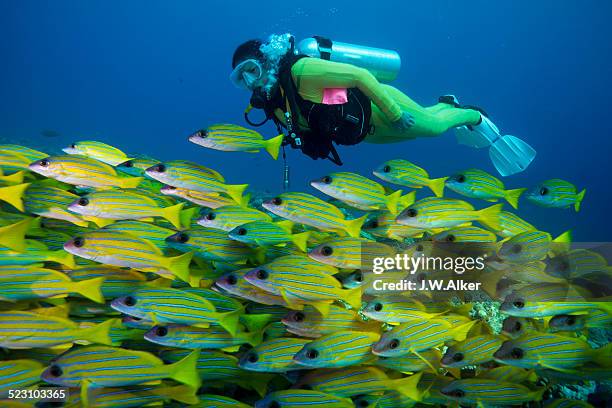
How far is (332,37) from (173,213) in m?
99.2

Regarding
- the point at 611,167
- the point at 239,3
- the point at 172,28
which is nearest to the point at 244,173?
the point at 239,3

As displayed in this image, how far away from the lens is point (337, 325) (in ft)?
Answer: 7.95

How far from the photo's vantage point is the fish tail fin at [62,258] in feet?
7.88

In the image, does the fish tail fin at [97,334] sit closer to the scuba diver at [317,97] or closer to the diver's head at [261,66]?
the scuba diver at [317,97]

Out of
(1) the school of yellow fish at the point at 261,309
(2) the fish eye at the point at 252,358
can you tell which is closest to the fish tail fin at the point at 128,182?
(1) the school of yellow fish at the point at 261,309

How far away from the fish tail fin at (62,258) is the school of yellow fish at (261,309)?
0.06 ft

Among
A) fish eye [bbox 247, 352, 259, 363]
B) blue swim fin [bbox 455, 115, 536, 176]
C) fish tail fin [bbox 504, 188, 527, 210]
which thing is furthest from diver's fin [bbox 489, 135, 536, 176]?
fish eye [bbox 247, 352, 259, 363]

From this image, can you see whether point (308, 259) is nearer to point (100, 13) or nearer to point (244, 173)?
point (244, 173)

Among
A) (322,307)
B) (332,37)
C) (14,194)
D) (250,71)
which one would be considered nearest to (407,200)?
(322,307)

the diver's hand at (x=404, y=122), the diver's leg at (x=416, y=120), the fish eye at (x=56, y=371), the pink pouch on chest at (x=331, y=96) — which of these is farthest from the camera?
the diver's leg at (x=416, y=120)

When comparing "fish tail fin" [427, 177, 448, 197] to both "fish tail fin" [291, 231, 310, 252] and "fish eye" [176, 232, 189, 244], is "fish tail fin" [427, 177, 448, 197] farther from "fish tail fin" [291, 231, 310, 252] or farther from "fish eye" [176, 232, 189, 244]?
"fish eye" [176, 232, 189, 244]

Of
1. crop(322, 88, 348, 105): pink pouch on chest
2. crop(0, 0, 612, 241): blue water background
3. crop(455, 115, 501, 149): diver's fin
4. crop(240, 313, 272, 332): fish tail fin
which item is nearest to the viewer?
crop(240, 313, 272, 332): fish tail fin

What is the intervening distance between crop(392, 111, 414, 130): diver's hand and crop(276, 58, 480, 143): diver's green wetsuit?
0.09 meters

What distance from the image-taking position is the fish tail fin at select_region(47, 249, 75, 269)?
240cm
